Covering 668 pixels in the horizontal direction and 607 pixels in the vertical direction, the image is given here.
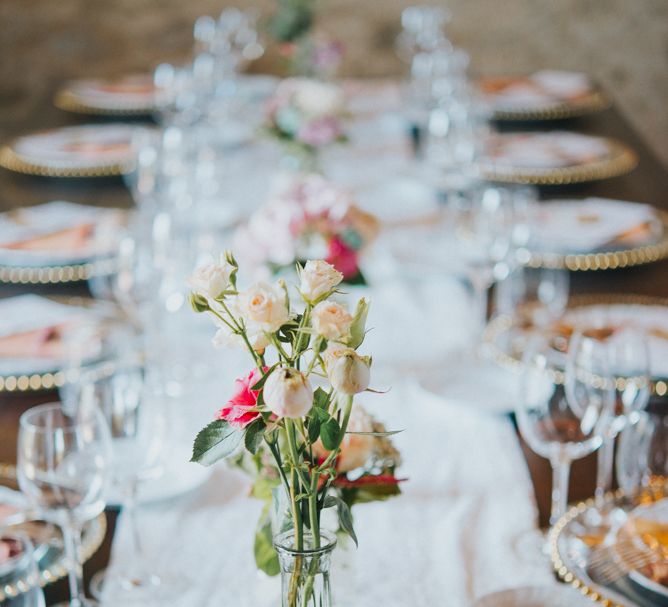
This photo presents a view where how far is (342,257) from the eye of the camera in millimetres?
1594

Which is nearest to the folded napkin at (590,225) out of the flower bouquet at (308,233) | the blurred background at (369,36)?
the flower bouquet at (308,233)

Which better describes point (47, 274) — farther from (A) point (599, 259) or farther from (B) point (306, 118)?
(A) point (599, 259)

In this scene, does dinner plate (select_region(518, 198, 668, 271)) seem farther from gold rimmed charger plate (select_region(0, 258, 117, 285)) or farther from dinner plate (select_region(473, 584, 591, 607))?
dinner plate (select_region(473, 584, 591, 607))

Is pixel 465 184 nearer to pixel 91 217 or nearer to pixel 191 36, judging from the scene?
pixel 91 217

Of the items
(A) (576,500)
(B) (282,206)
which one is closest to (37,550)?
(A) (576,500)

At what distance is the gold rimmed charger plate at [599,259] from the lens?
1.88m

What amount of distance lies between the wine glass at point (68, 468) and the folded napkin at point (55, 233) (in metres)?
0.81

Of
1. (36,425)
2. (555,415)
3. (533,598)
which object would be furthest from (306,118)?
(533,598)

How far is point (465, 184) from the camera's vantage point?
2096mm

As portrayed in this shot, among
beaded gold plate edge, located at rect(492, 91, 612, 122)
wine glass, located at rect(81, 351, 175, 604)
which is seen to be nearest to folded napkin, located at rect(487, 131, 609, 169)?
beaded gold plate edge, located at rect(492, 91, 612, 122)

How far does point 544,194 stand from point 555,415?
51.1 inches

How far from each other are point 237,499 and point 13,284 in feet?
2.68

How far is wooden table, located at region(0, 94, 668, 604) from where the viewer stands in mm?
1229

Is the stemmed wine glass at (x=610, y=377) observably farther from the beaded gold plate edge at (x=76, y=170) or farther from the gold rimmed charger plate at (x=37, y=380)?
the beaded gold plate edge at (x=76, y=170)
